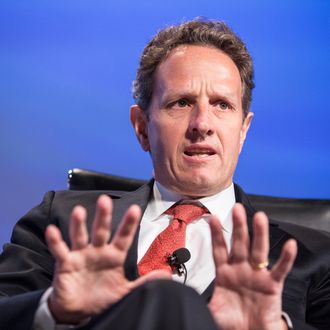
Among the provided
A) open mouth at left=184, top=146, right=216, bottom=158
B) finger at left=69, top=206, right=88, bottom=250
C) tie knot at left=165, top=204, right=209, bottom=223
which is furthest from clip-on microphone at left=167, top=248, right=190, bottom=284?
finger at left=69, top=206, right=88, bottom=250

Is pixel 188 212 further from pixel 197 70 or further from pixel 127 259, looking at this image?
pixel 197 70

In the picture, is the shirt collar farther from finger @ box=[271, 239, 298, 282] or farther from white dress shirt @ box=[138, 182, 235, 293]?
finger @ box=[271, 239, 298, 282]

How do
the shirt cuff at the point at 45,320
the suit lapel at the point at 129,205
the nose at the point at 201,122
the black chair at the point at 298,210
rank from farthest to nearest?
the black chair at the point at 298,210, the nose at the point at 201,122, the suit lapel at the point at 129,205, the shirt cuff at the point at 45,320

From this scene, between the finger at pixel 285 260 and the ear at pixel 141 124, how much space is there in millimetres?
945

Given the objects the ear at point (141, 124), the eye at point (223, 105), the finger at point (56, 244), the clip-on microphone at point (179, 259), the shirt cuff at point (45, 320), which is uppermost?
the eye at point (223, 105)

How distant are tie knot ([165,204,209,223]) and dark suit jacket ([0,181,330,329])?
0.35ft

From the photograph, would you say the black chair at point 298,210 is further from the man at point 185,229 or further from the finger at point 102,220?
the finger at point 102,220

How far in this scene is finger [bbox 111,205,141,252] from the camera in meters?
1.18

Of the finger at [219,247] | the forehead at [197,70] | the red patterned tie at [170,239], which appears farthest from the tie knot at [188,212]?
the finger at [219,247]

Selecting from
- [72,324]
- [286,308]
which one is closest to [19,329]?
[72,324]

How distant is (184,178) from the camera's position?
1890 mm

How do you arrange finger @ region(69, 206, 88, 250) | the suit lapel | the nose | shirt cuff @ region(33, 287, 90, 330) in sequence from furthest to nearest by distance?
the nose
the suit lapel
shirt cuff @ region(33, 287, 90, 330)
finger @ region(69, 206, 88, 250)

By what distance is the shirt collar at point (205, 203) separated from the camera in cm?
190

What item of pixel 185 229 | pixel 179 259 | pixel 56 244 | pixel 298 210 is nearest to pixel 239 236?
pixel 56 244
